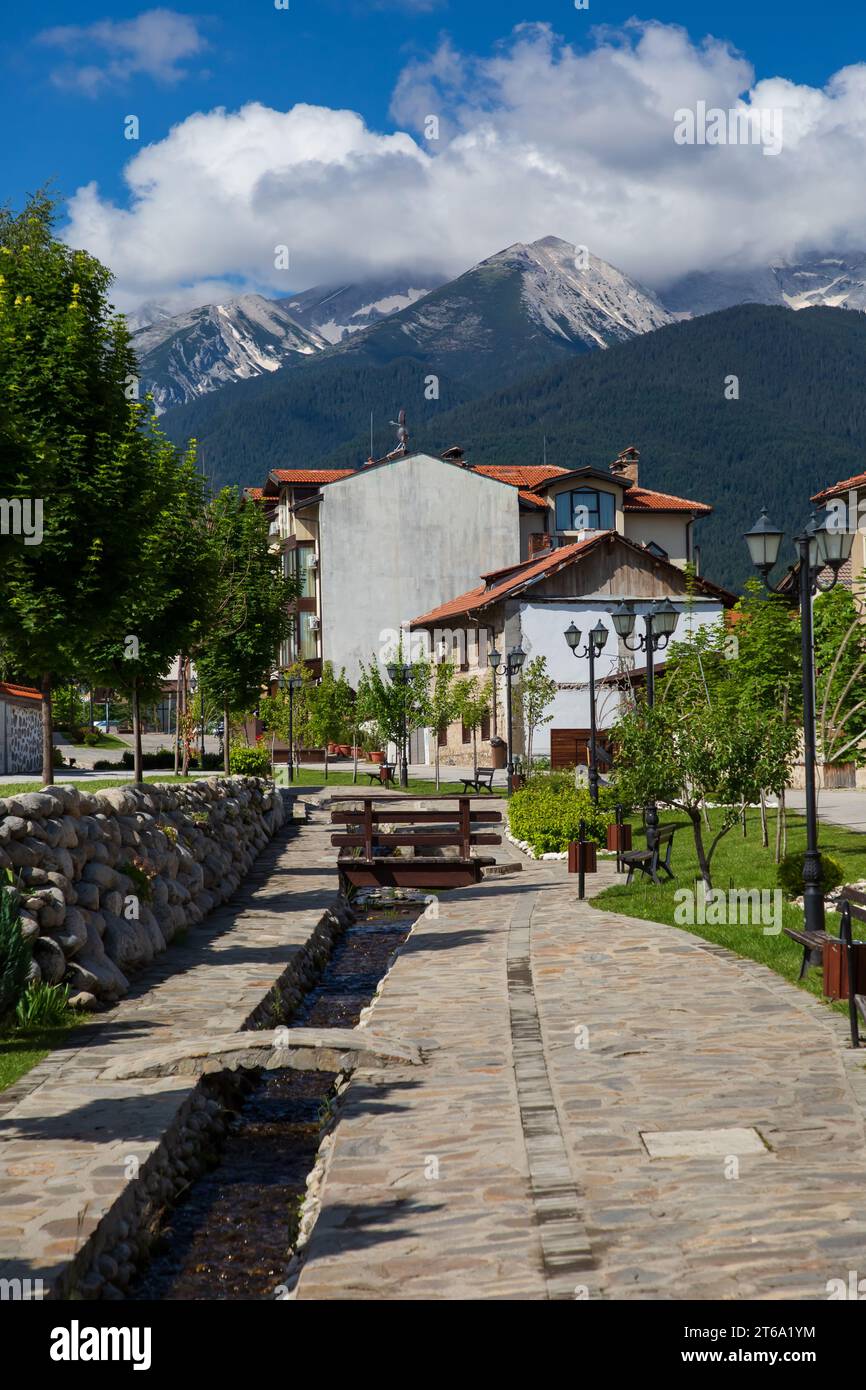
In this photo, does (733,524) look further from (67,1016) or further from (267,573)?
(67,1016)

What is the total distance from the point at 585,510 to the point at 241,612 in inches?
1141

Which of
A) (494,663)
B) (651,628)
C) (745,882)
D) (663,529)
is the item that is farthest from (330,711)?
(745,882)

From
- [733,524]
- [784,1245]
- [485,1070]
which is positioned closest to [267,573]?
[485,1070]

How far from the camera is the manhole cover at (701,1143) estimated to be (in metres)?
7.18

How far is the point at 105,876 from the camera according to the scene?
13320mm

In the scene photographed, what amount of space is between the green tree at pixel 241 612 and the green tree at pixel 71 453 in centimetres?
2416

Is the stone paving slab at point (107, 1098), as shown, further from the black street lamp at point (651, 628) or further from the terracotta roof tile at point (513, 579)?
the terracotta roof tile at point (513, 579)

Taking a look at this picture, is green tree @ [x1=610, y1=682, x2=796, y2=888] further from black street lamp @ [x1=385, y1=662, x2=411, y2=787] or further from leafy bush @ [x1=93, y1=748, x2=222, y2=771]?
leafy bush @ [x1=93, y1=748, x2=222, y2=771]

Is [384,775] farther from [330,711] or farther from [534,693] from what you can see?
[330,711]

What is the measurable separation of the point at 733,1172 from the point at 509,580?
1974 inches

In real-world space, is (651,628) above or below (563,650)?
below

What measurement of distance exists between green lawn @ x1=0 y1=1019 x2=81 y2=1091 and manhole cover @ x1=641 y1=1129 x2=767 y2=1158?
414 centimetres

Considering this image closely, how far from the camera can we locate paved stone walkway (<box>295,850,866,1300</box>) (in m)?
5.69

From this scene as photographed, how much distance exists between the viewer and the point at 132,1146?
7.62 m
